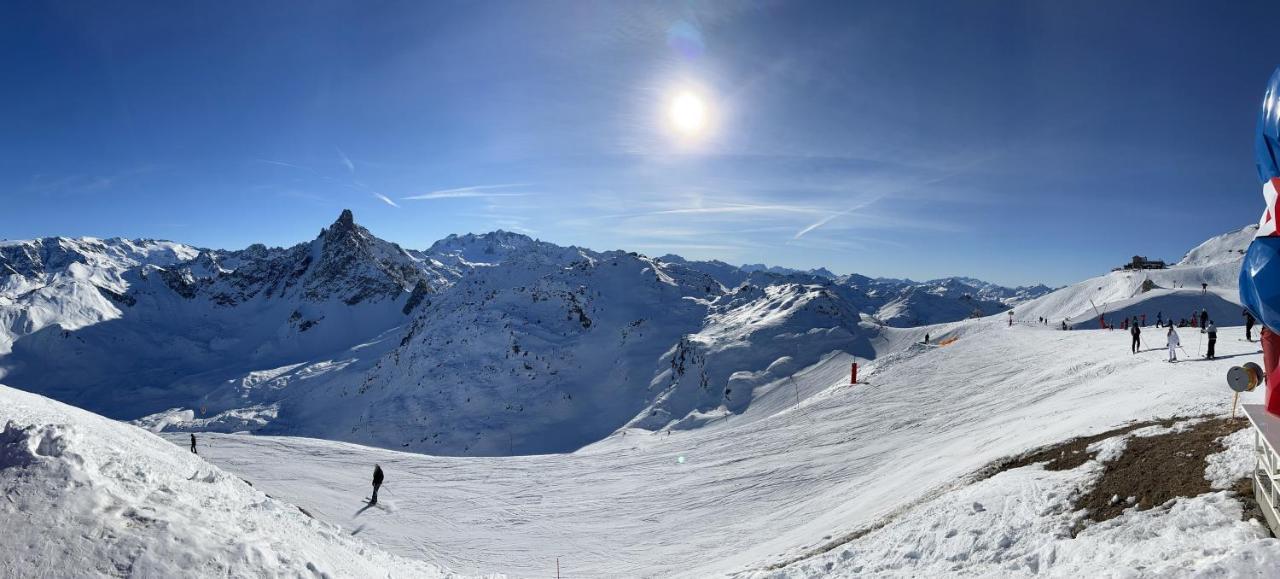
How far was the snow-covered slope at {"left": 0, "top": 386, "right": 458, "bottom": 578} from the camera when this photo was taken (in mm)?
6922

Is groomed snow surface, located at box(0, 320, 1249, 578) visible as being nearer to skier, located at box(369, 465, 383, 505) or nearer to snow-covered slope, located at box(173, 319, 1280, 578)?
snow-covered slope, located at box(173, 319, 1280, 578)

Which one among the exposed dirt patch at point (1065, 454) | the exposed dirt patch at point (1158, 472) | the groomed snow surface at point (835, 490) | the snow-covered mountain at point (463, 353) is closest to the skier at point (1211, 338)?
the groomed snow surface at point (835, 490)

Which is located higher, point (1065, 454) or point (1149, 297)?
point (1149, 297)

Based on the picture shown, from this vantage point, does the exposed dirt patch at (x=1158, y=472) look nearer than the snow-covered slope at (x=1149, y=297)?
Yes

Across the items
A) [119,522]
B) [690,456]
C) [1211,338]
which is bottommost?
[690,456]

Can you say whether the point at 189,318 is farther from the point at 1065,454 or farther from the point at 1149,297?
the point at 1149,297

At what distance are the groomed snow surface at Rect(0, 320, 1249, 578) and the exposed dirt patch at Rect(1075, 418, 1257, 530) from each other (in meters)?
0.29

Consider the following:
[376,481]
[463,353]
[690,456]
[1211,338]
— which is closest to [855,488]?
[690,456]

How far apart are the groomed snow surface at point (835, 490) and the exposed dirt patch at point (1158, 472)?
0.29m

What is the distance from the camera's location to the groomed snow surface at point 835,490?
8.02 meters

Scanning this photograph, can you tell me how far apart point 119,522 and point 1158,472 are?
52.4 feet

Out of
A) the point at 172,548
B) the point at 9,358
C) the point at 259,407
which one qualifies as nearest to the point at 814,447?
the point at 172,548

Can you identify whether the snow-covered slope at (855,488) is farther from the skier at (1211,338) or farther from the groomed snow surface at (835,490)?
the skier at (1211,338)

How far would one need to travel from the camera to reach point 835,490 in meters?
17.3
